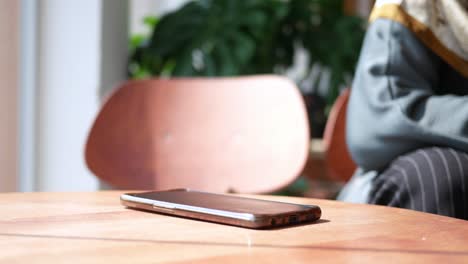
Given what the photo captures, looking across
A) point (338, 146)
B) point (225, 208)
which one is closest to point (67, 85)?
point (338, 146)

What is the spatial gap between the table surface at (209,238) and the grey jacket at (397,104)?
0.31 meters

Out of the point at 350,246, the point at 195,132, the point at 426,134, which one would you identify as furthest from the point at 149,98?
the point at 350,246

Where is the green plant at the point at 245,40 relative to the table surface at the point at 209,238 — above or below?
above

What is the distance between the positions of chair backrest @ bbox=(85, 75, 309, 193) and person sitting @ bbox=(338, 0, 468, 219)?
0.20 meters

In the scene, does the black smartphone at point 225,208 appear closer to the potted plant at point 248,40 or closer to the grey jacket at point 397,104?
the grey jacket at point 397,104

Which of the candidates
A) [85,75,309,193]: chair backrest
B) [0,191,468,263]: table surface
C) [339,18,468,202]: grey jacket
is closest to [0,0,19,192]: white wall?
[85,75,309,193]: chair backrest

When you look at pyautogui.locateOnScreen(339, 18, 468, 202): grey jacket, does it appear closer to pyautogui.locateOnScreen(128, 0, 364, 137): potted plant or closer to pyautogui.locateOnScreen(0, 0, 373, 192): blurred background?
pyautogui.locateOnScreen(0, 0, 373, 192): blurred background

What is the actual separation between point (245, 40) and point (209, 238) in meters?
1.93

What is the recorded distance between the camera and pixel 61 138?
6.71 feet

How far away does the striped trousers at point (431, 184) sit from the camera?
83 cm

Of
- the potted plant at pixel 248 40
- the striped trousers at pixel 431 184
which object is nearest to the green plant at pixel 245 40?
the potted plant at pixel 248 40

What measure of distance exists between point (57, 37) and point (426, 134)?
1.36m

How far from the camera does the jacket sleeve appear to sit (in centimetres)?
93

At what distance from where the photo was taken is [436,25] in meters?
1.04
